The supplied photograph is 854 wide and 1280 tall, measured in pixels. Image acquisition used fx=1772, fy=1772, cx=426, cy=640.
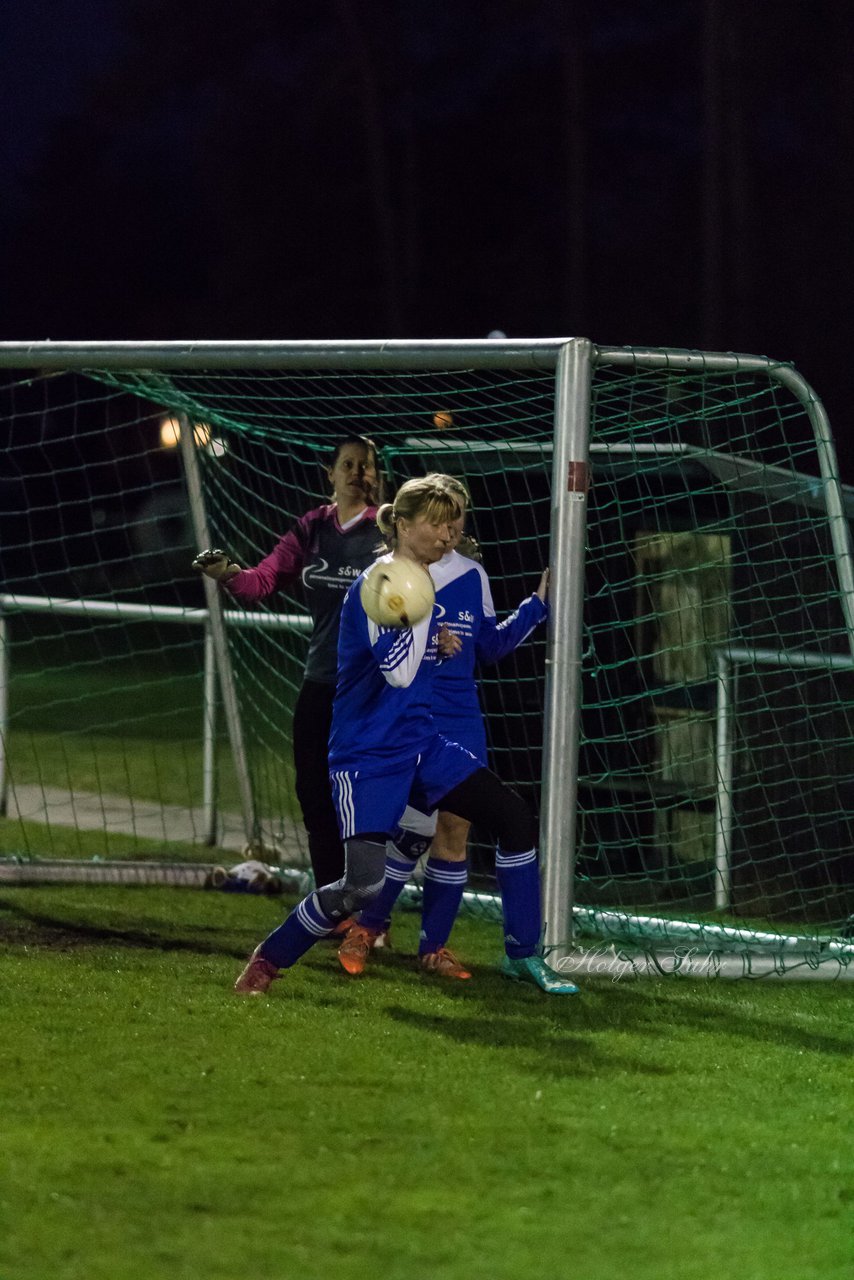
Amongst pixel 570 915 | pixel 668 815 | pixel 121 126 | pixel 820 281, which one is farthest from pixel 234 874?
pixel 121 126

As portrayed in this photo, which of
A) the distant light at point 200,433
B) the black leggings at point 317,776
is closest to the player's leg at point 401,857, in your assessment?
the black leggings at point 317,776

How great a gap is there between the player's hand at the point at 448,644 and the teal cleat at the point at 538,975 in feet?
3.23

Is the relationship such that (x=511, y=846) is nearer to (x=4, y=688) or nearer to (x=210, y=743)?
(x=210, y=743)

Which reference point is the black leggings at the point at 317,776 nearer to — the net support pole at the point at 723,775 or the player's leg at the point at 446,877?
the player's leg at the point at 446,877

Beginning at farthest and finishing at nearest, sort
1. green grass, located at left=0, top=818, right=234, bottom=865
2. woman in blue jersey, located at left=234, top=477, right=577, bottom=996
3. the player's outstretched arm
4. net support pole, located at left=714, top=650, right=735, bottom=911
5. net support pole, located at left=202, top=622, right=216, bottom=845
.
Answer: net support pole, located at left=202, top=622, right=216, bottom=845
green grass, located at left=0, top=818, right=234, bottom=865
net support pole, located at left=714, top=650, right=735, bottom=911
the player's outstretched arm
woman in blue jersey, located at left=234, top=477, right=577, bottom=996

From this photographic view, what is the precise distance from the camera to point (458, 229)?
25.9 m

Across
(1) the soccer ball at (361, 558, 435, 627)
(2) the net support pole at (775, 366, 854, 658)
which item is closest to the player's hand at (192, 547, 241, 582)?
(1) the soccer ball at (361, 558, 435, 627)

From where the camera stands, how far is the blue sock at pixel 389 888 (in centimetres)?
575

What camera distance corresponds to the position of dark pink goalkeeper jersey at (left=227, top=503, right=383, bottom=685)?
19.3 feet

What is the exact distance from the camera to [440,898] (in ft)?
18.3

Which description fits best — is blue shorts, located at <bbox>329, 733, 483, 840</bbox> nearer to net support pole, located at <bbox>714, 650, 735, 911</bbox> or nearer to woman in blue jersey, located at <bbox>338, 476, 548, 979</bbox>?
woman in blue jersey, located at <bbox>338, 476, 548, 979</bbox>

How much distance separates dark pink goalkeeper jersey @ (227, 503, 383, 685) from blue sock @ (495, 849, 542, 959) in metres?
1.04

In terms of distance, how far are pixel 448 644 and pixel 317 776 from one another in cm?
111

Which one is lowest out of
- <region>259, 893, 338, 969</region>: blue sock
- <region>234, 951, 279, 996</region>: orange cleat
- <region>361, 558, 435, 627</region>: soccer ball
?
<region>234, 951, 279, 996</region>: orange cleat
